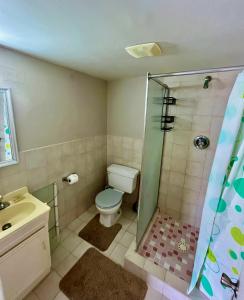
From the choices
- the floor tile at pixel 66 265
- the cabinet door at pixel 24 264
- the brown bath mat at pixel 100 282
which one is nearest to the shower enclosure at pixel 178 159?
the brown bath mat at pixel 100 282

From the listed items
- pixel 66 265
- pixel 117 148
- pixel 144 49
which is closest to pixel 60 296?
pixel 66 265

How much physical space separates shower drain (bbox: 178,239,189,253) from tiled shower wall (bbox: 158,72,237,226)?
379 mm

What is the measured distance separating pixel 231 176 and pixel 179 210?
1512 millimetres

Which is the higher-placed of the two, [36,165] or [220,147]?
[220,147]

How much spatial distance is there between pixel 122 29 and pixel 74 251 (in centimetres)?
220

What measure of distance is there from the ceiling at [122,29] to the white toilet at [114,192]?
148 centimetres

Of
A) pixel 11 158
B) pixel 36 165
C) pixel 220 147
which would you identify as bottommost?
pixel 36 165

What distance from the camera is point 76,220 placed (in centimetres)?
226

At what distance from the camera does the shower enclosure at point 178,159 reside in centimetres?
164

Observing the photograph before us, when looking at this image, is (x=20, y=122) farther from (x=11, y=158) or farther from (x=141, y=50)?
(x=141, y=50)

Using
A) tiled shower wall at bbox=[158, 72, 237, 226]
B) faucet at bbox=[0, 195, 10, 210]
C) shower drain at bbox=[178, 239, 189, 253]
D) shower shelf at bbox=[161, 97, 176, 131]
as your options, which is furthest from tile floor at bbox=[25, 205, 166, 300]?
shower shelf at bbox=[161, 97, 176, 131]

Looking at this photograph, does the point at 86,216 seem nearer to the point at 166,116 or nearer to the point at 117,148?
the point at 117,148

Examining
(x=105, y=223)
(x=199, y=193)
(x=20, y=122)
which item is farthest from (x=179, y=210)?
(x=20, y=122)

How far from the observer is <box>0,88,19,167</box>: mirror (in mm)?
1315
